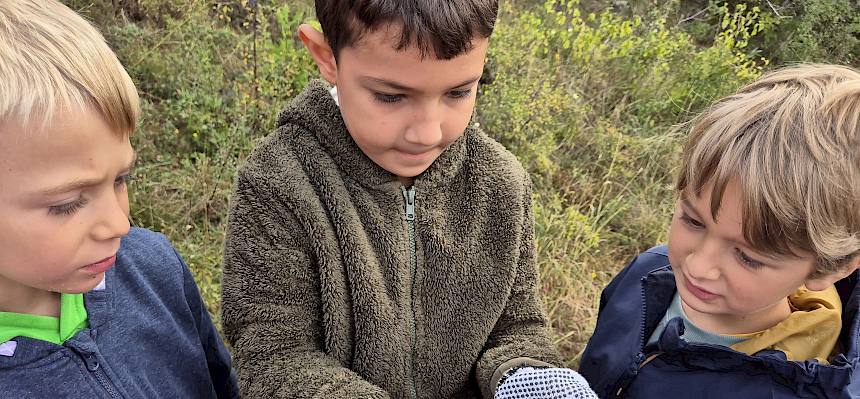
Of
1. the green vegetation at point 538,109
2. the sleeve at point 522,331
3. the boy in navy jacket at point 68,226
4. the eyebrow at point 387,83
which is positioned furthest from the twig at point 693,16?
the boy in navy jacket at point 68,226

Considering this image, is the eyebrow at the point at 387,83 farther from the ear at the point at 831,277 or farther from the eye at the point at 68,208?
the ear at the point at 831,277

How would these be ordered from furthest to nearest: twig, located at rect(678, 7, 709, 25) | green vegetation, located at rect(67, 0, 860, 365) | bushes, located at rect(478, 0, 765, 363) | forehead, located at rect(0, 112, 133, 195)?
twig, located at rect(678, 7, 709, 25) → bushes, located at rect(478, 0, 765, 363) → green vegetation, located at rect(67, 0, 860, 365) → forehead, located at rect(0, 112, 133, 195)

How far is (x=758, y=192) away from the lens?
1.27 metres

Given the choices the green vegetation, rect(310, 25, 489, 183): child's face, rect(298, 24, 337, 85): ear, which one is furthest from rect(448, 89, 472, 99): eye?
the green vegetation

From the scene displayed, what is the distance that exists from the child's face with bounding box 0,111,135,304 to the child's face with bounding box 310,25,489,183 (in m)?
0.46

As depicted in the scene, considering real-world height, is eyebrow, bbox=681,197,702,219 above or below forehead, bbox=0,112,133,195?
below

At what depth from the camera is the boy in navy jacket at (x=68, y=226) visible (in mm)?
1042

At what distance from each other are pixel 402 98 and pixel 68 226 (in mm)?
668

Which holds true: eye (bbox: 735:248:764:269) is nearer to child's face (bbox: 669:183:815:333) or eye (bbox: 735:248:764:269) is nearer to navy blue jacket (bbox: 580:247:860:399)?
child's face (bbox: 669:183:815:333)

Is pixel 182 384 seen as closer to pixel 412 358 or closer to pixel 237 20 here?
pixel 412 358

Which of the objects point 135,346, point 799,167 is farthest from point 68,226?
point 799,167

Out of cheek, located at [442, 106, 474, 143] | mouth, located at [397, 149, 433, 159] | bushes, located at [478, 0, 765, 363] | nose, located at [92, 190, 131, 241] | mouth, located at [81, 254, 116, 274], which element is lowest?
bushes, located at [478, 0, 765, 363]

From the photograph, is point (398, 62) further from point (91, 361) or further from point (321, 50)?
point (91, 361)

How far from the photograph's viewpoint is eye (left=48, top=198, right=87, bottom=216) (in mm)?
1102
